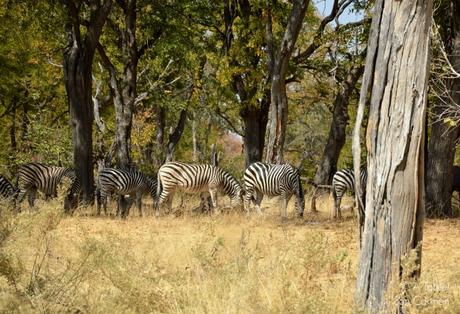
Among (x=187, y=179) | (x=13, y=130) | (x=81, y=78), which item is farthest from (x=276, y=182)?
(x=13, y=130)

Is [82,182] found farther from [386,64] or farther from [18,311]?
[386,64]

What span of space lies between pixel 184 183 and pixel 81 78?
3763 millimetres

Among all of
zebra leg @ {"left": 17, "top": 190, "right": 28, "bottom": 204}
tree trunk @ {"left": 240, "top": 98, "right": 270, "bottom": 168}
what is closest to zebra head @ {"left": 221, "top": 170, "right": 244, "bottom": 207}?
tree trunk @ {"left": 240, "top": 98, "right": 270, "bottom": 168}

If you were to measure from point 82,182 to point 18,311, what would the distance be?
33.4ft

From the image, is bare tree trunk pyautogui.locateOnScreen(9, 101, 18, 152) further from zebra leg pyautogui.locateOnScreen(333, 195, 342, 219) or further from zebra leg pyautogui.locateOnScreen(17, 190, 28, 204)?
zebra leg pyautogui.locateOnScreen(333, 195, 342, 219)

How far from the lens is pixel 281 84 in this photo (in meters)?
17.1

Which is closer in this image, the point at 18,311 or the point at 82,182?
the point at 18,311

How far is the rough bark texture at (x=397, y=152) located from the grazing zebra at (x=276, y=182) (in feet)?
33.3

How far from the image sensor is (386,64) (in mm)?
5426

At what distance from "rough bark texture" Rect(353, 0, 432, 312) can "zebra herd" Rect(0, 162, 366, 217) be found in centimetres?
1016

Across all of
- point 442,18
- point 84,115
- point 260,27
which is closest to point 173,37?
point 260,27

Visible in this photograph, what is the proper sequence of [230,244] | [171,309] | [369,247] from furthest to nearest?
1. [230,244]
2. [171,309]
3. [369,247]

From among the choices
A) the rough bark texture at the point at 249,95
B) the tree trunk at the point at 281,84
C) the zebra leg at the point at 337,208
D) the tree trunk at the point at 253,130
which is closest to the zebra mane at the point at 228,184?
the tree trunk at the point at 281,84

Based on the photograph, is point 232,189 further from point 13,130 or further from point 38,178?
point 13,130
